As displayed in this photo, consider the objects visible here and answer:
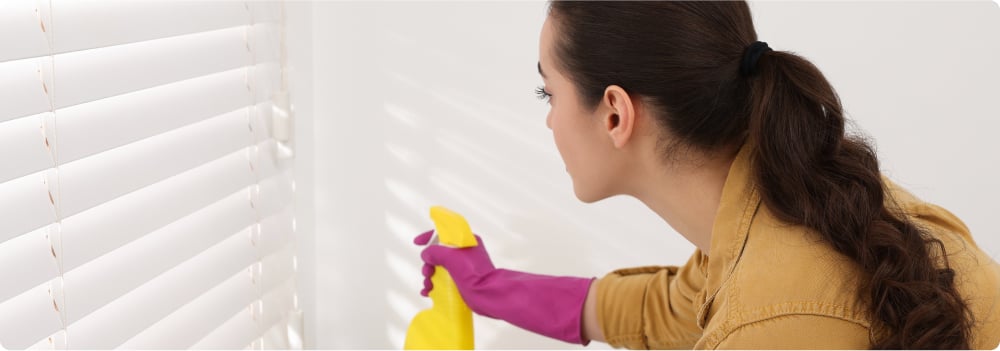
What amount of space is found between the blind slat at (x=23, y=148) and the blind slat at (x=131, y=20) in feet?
0.26

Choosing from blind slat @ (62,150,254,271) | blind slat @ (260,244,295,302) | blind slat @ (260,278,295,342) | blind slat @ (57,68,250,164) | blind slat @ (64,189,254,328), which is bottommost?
blind slat @ (260,278,295,342)

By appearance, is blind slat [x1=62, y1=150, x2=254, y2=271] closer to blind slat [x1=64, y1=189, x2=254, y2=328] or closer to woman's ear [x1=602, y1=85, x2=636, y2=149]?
blind slat [x1=64, y1=189, x2=254, y2=328]

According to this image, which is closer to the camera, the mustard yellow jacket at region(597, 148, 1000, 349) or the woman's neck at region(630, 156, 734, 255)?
the mustard yellow jacket at region(597, 148, 1000, 349)

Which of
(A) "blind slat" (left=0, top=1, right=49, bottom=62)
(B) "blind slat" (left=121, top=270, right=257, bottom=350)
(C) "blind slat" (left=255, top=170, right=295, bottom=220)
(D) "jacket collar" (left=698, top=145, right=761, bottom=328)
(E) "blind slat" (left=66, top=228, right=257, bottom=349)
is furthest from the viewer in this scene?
(C) "blind slat" (left=255, top=170, right=295, bottom=220)

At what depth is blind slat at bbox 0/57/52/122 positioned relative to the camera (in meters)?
0.89

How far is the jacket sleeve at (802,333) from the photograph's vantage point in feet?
2.93

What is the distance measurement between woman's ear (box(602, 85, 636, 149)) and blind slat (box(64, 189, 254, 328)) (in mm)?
568

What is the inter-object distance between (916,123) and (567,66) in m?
0.67

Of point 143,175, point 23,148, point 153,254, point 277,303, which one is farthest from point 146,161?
point 277,303

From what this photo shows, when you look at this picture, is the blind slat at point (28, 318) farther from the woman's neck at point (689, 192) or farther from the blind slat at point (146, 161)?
the woman's neck at point (689, 192)

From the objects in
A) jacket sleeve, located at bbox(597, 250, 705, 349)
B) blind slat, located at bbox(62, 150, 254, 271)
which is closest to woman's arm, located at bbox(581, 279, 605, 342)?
jacket sleeve, located at bbox(597, 250, 705, 349)

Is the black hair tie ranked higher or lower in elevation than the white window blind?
higher

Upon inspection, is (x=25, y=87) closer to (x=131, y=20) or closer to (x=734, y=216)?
(x=131, y=20)

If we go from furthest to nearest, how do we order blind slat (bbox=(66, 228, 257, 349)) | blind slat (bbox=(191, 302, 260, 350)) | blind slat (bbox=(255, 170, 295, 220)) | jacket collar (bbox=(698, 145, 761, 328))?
1. blind slat (bbox=(255, 170, 295, 220))
2. blind slat (bbox=(191, 302, 260, 350))
3. blind slat (bbox=(66, 228, 257, 349))
4. jacket collar (bbox=(698, 145, 761, 328))
